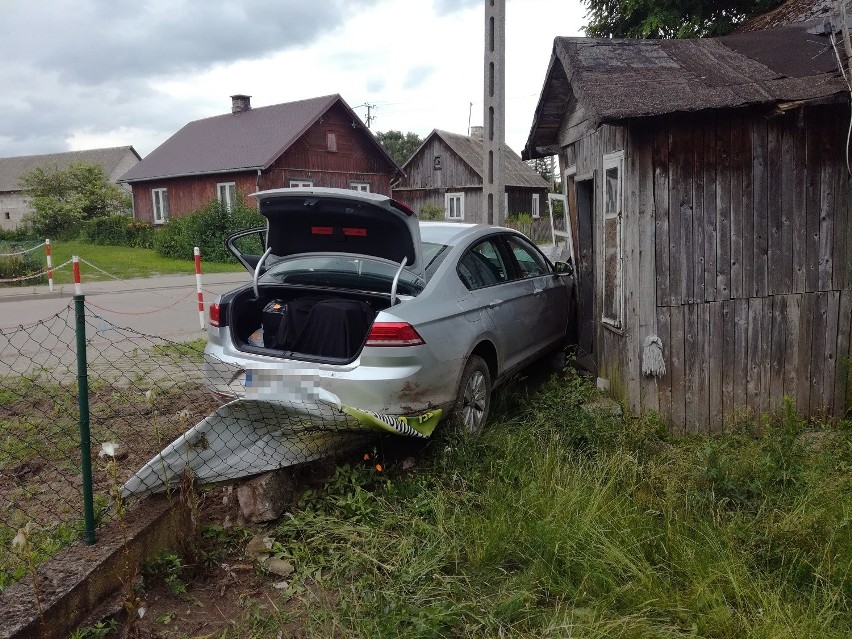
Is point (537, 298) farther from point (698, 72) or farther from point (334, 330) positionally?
point (334, 330)

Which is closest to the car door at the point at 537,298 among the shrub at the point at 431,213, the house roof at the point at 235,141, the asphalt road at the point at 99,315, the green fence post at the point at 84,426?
the asphalt road at the point at 99,315

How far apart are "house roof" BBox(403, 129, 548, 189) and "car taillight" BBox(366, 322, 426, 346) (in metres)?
34.3

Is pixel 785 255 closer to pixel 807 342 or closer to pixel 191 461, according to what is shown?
pixel 807 342

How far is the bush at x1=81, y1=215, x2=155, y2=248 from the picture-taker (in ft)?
98.5

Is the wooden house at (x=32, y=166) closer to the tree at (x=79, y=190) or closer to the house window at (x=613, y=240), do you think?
the tree at (x=79, y=190)

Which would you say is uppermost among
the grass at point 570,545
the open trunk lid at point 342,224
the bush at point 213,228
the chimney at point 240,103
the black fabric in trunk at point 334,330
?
the chimney at point 240,103

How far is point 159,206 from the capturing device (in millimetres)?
32688

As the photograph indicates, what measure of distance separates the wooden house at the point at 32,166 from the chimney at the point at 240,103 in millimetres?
23020

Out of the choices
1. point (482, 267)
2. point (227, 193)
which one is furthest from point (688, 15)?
point (227, 193)

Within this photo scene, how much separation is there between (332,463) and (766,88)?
437 centimetres

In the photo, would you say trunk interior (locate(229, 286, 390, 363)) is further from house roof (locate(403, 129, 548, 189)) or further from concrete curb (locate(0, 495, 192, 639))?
house roof (locate(403, 129, 548, 189))

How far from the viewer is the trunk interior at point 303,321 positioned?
483 centimetres

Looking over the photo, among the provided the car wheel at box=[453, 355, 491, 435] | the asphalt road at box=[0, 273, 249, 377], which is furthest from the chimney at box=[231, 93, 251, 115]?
the car wheel at box=[453, 355, 491, 435]

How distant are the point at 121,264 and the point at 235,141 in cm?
949
